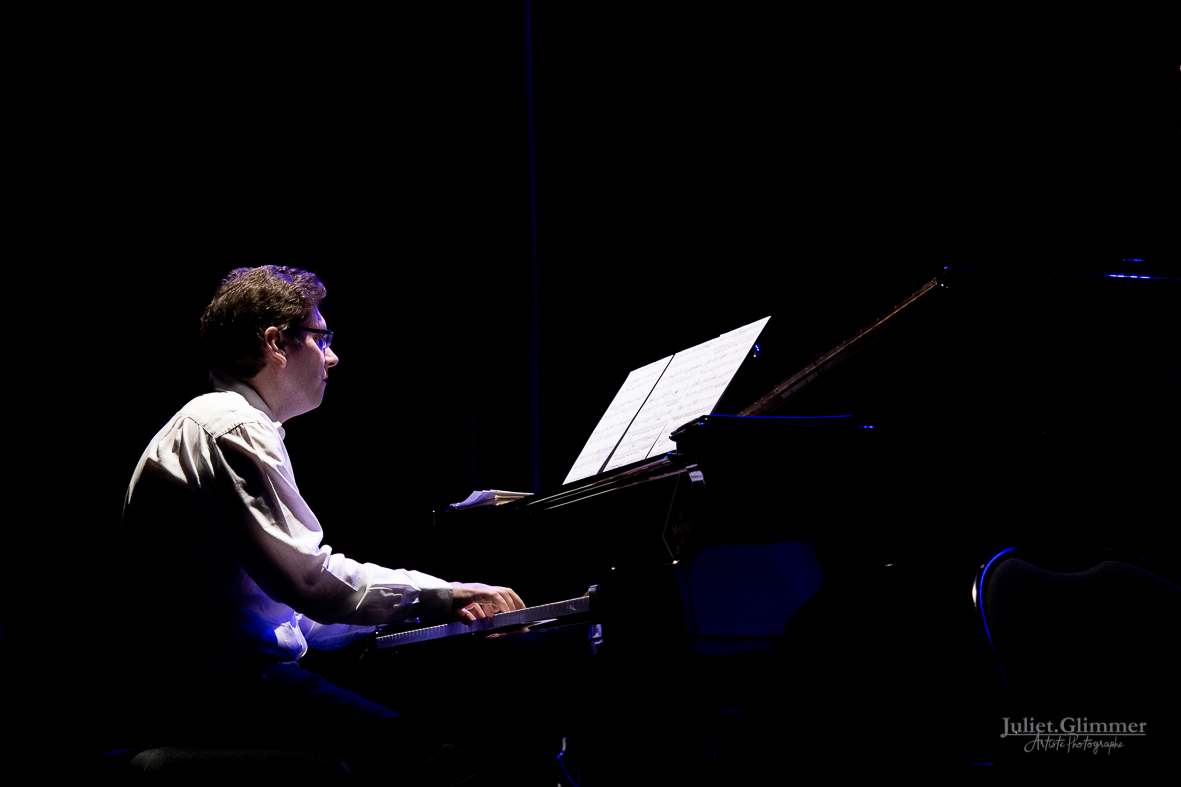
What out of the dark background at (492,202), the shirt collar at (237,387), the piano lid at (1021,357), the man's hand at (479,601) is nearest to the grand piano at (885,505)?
the piano lid at (1021,357)

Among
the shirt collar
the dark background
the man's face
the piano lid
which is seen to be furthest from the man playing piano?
the piano lid

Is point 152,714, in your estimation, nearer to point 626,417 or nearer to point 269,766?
point 269,766

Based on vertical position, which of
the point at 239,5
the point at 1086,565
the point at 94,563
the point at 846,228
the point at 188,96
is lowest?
the point at 94,563

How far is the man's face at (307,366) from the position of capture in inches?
91.4

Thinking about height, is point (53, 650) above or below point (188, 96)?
below

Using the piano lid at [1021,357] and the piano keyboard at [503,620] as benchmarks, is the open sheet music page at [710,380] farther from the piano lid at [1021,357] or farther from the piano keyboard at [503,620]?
the piano keyboard at [503,620]

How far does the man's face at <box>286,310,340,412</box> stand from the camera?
232cm

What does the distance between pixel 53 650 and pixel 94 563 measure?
315mm

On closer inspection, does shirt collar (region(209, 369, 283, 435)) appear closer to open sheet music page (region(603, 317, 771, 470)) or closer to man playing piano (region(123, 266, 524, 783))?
man playing piano (region(123, 266, 524, 783))

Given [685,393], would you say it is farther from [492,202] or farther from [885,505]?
[492,202]

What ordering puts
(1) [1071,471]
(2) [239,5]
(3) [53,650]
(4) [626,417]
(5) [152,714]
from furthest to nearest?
(2) [239,5] < (3) [53,650] < (4) [626,417] < (1) [1071,471] < (5) [152,714]

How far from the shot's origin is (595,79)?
435cm

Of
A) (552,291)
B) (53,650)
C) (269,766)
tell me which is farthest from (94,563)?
(552,291)

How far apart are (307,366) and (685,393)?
104cm
